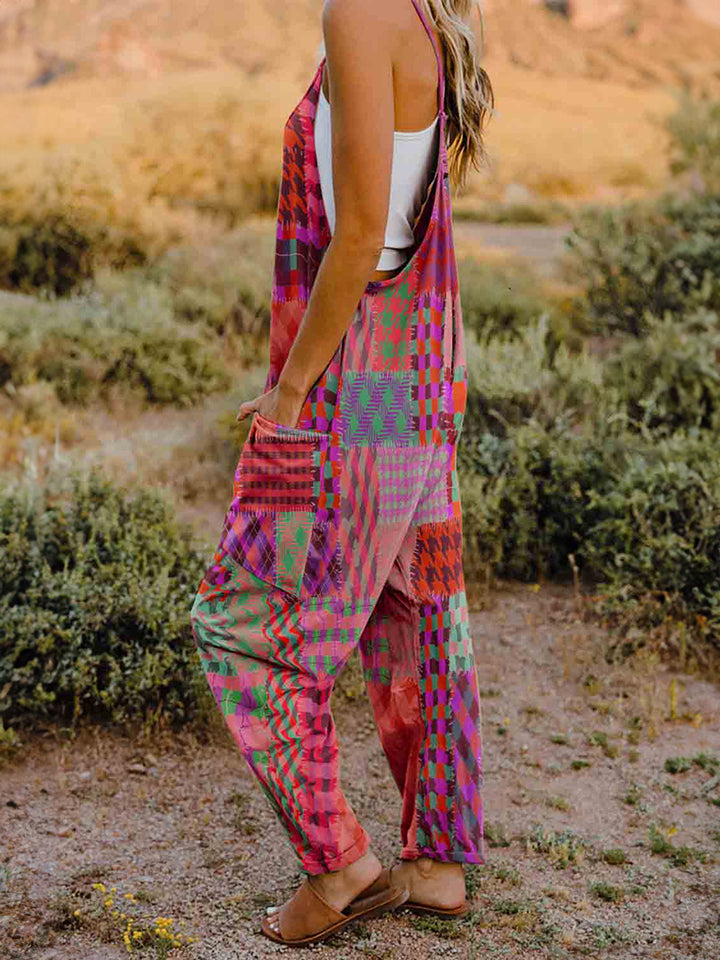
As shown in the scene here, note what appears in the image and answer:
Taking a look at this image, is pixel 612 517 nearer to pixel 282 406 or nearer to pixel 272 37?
pixel 282 406

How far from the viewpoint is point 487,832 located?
2891mm

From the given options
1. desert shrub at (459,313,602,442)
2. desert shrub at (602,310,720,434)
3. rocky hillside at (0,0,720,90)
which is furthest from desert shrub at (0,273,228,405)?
rocky hillside at (0,0,720,90)

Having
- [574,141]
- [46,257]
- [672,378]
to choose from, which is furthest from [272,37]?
[672,378]

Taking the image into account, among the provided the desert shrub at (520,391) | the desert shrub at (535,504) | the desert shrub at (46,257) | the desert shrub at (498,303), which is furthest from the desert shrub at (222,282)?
the desert shrub at (535,504)

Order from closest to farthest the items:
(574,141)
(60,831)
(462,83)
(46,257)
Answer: (462,83)
(60,831)
(46,257)
(574,141)

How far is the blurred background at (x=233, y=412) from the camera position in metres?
3.45

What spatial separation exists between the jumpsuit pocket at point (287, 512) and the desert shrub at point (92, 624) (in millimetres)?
1349

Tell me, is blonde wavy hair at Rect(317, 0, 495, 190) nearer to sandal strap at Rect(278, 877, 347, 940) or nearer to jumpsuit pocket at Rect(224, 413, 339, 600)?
jumpsuit pocket at Rect(224, 413, 339, 600)

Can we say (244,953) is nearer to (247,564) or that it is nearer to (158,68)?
(247,564)

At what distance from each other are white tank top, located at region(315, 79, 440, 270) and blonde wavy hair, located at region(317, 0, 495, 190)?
0.12 metres

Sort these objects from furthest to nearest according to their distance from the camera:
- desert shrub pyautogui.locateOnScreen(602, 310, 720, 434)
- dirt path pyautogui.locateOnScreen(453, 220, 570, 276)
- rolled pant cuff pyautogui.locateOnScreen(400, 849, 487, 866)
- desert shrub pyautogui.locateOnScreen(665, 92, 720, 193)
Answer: dirt path pyautogui.locateOnScreen(453, 220, 570, 276) → desert shrub pyautogui.locateOnScreen(665, 92, 720, 193) → desert shrub pyautogui.locateOnScreen(602, 310, 720, 434) → rolled pant cuff pyautogui.locateOnScreen(400, 849, 487, 866)

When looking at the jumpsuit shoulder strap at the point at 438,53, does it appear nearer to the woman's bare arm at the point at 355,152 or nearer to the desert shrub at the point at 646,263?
the woman's bare arm at the point at 355,152

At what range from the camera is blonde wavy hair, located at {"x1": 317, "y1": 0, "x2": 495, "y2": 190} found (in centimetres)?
198

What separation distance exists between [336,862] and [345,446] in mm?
828
